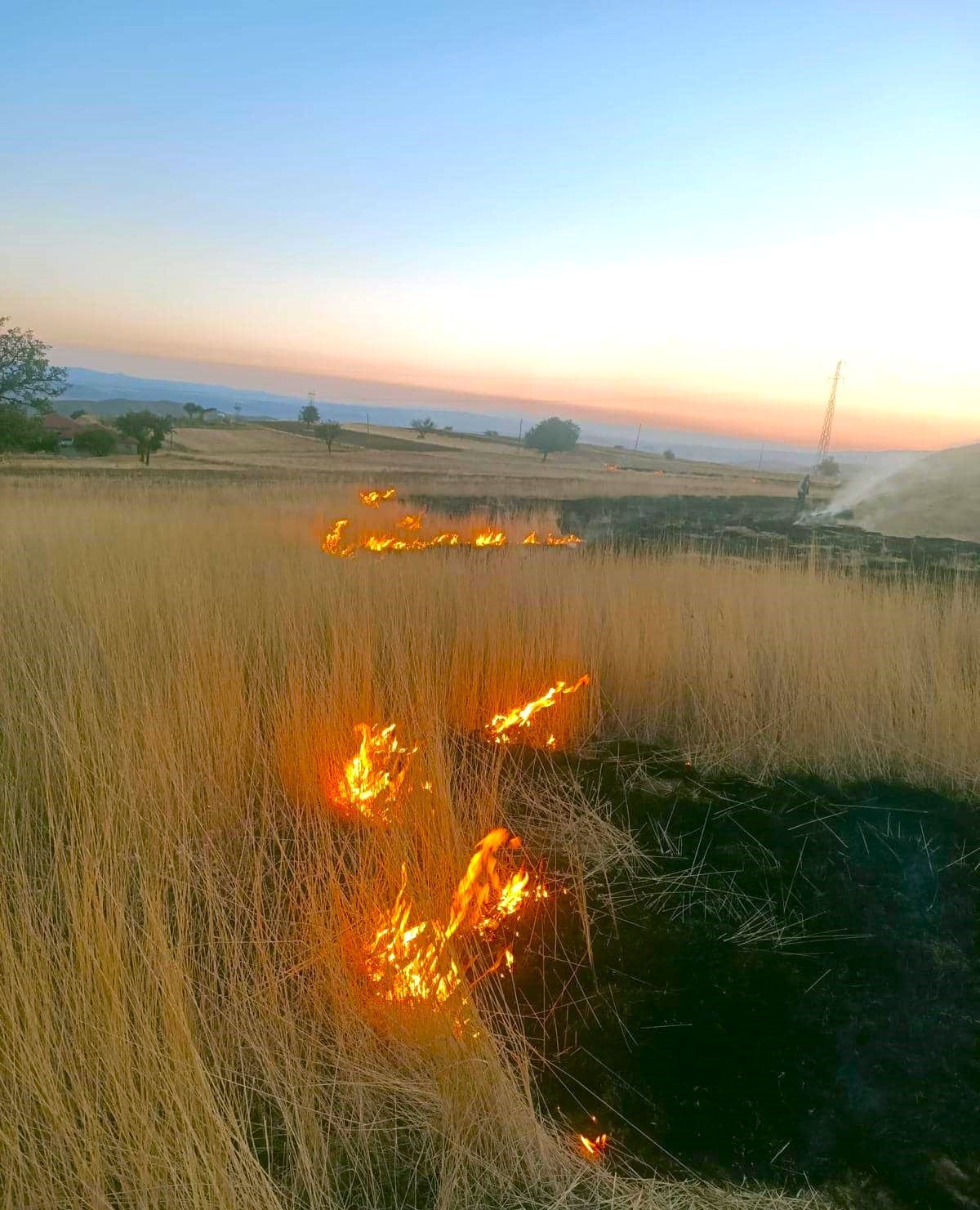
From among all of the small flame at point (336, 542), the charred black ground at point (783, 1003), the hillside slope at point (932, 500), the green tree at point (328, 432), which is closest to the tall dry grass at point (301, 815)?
the charred black ground at point (783, 1003)

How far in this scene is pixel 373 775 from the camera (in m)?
3.32

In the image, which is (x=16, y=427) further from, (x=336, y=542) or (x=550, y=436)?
(x=550, y=436)

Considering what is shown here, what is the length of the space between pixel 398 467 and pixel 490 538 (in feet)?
107

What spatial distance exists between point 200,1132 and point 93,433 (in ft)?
147

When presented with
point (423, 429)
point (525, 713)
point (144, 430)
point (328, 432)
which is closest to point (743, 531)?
point (525, 713)

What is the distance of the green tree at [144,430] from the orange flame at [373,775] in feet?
119

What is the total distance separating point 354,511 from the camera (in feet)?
47.7

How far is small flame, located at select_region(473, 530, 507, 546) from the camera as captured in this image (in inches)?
457

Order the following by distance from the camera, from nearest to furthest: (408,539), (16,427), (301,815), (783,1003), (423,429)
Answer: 1. (783,1003)
2. (301,815)
3. (408,539)
4. (16,427)
5. (423,429)

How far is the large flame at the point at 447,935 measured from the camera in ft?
7.20

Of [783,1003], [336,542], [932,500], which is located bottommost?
[783,1003]

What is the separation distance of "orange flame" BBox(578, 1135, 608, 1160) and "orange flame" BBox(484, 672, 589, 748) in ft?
7.21

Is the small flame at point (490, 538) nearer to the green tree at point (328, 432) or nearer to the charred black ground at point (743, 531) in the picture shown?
the charred black ground at point (743, 531)

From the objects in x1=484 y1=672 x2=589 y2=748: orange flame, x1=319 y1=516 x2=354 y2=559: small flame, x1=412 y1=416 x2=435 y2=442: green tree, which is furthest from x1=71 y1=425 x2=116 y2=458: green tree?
x1=412 y1=416 x2=435 y2=442: green tree
